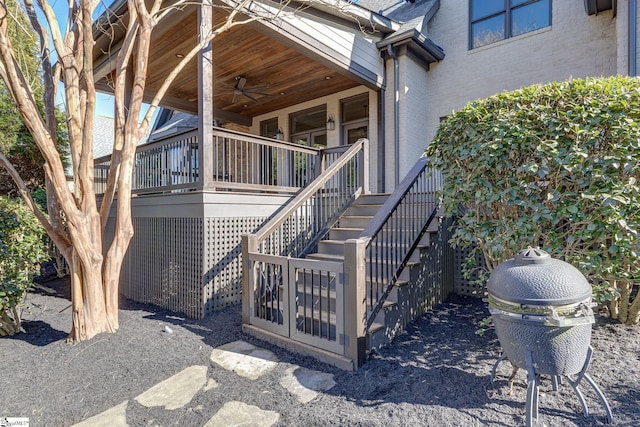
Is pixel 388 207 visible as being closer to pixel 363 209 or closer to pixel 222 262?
pixel 363 209

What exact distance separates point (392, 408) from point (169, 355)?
219cm

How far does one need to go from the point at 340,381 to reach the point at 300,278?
5.43 ft

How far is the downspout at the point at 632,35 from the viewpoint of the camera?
488 cm

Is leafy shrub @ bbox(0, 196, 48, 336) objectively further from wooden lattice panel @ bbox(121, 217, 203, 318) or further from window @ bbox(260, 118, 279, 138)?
window @ bbox(260, 118, 279, 138)

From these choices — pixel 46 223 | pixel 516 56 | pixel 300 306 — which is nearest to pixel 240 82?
pixel 46 223

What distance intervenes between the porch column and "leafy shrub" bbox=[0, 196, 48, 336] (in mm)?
2244

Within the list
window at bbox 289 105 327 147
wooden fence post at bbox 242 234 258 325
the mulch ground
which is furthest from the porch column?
window at bbox 289 105 327 147

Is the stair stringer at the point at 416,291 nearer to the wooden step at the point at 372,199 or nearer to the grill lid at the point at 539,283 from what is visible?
the wooden step at the point at 372,199

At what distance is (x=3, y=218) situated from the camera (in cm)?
416

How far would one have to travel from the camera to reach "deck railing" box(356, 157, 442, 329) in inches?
131

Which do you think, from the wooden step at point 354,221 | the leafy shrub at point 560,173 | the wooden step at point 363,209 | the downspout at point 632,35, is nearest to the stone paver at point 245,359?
the leafy shrub at point 560,173

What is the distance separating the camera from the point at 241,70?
7371mm

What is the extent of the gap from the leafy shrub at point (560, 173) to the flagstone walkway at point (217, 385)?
6.41ft

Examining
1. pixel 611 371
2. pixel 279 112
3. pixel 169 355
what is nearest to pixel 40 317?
pixel 169 355
